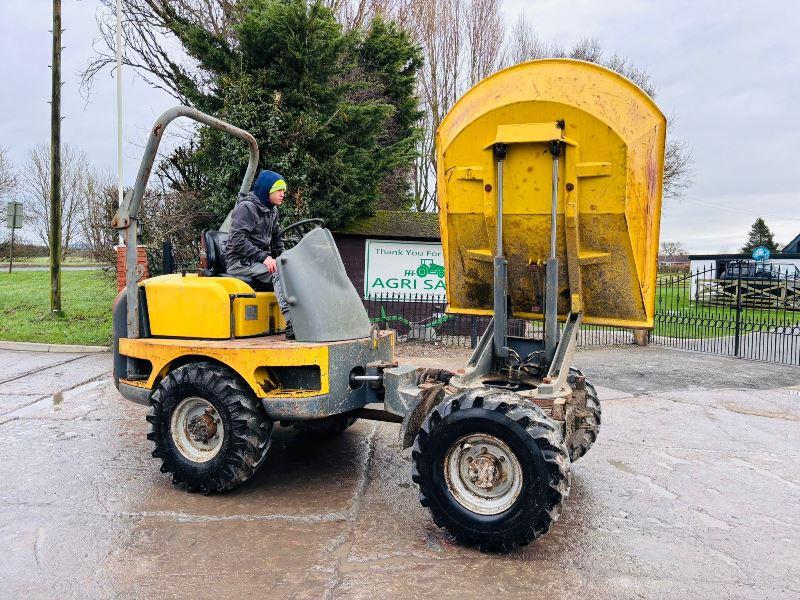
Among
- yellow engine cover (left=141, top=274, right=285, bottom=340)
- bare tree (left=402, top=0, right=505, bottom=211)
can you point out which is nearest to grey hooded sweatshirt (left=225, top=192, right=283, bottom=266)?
yellow engine cover (left=141, top=274, right=285, bottom=340)

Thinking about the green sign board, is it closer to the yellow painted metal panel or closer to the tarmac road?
the tarmac road

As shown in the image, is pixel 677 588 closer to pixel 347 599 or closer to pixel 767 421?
pixel 347 599

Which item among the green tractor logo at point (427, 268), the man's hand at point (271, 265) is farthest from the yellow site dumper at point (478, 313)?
the green tractor logo at point (427, 268)

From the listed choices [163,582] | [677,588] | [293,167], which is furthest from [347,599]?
[293,167]

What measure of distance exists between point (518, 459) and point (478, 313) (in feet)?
5.75

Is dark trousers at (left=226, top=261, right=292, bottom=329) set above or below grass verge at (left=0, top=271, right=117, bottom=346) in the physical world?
above

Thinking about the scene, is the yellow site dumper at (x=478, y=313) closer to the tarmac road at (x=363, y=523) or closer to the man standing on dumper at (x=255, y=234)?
the man standing on dumper at (x=255, y=234)

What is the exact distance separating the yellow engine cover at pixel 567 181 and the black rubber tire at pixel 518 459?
3.84 ft

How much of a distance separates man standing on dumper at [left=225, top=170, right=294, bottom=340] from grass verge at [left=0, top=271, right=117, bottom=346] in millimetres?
7809

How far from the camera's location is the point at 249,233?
5.23m

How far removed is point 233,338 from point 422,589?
235 cm

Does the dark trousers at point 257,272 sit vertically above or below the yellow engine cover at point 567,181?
below

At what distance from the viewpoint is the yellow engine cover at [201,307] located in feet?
15.6

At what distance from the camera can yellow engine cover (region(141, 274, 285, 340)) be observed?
4.75 m
